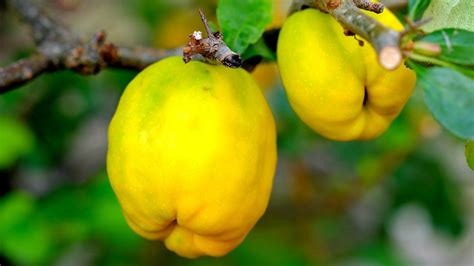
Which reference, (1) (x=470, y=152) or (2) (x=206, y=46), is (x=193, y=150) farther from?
(1) (x=470, y=152)

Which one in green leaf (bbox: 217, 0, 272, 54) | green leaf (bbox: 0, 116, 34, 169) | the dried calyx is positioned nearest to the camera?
the dried calyx

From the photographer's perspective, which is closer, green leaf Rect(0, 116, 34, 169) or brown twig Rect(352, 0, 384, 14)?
brown twig Rect(352, 0, 384, 14)

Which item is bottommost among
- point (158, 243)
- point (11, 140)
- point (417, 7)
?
point (158, 243)

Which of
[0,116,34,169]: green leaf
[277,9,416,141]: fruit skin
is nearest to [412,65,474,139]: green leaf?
[277,9,416,141]: fruit skin

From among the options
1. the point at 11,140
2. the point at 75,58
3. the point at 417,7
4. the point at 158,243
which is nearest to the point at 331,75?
the point at 417,7

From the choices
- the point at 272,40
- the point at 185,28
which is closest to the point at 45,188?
the point at 185,28

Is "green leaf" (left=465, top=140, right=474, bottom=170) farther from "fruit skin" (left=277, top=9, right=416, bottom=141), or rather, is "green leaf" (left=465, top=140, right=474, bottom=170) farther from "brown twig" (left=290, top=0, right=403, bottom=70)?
"brown twig" (left=290, top=0, right=403, bottom=70)

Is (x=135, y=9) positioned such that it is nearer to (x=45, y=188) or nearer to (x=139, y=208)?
(x=45, y=188)
